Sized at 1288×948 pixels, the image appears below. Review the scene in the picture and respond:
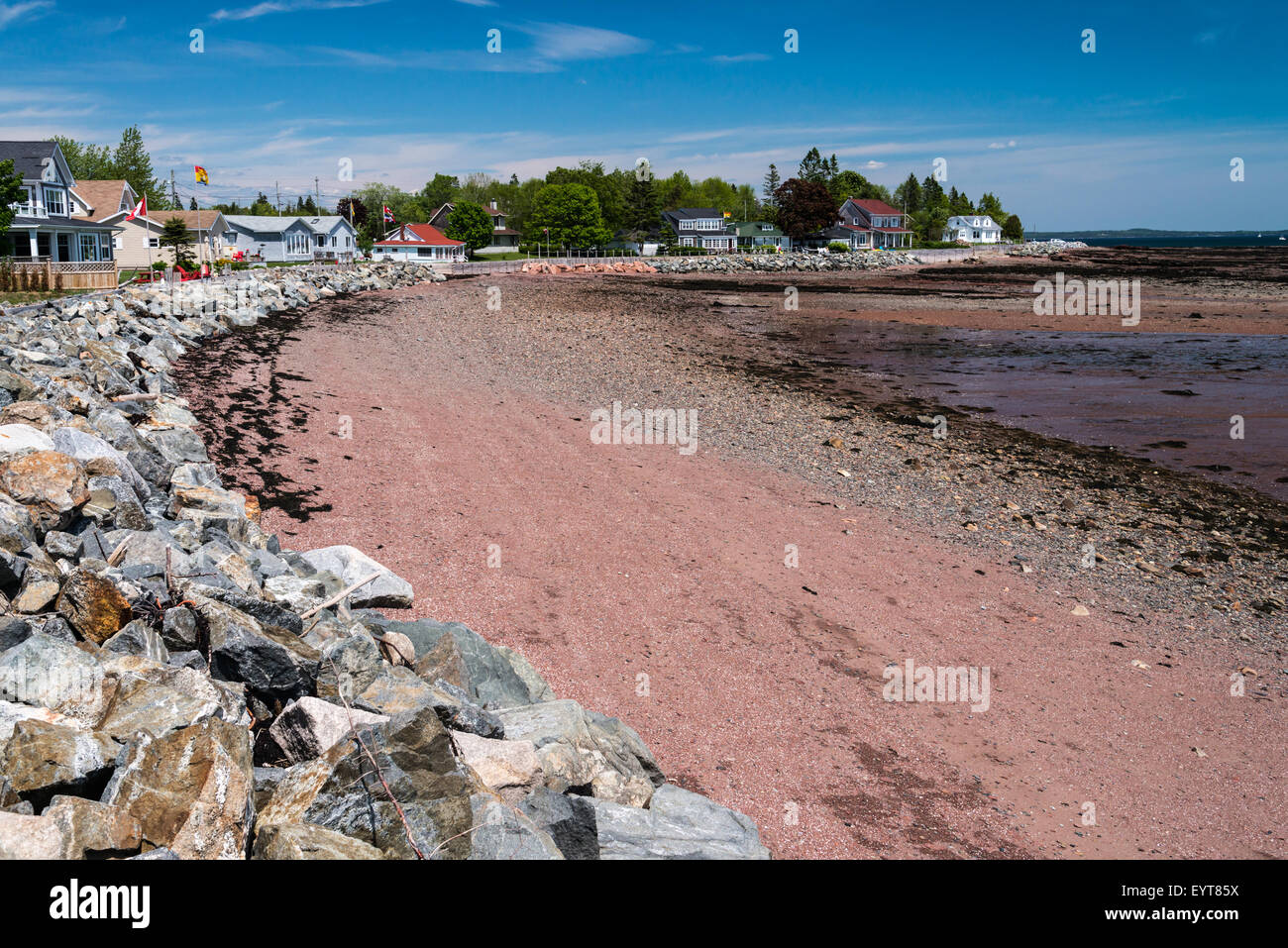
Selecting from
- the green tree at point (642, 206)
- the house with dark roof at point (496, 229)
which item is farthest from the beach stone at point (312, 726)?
the green tree at point (642, 206)

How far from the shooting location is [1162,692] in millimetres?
10422

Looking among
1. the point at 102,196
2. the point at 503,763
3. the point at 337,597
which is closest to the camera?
the point at 503,763

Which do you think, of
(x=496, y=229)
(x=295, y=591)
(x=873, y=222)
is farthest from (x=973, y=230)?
(x=295, y=591)

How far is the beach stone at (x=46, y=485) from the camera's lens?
8.25 metres

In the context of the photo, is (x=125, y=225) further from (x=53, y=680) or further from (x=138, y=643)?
(x=53, y=680)

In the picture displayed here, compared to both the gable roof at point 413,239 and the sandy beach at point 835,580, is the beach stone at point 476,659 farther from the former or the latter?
the gable roof at point 413,239

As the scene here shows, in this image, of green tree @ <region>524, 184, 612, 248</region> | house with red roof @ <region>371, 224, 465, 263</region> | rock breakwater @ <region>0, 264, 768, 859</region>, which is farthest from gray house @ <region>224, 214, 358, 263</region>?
rock breakwater @ <region>0, 264, 768, 859</region>

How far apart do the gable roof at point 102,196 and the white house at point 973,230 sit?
149259 millimetres

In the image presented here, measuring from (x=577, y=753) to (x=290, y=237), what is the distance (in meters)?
95.4

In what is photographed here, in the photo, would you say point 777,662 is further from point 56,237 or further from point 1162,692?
point 56,237

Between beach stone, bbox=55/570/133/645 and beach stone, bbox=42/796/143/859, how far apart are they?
2363 millimetres

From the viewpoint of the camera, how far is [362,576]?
10023 mm

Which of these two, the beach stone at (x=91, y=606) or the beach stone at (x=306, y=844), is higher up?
the beach stone at (x=91, y=606)

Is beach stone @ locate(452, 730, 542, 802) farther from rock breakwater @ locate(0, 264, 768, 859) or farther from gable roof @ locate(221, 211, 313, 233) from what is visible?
gable roof @ locate(221, 211, 313, 233)
